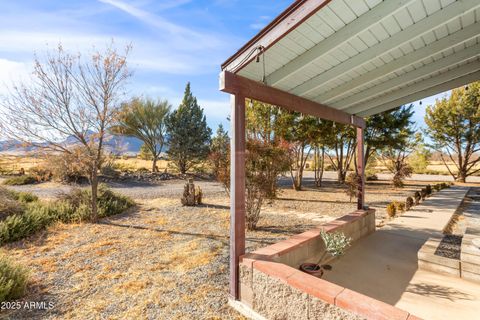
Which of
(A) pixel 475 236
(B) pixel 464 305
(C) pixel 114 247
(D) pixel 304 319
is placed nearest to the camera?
(D) pixel 304 319

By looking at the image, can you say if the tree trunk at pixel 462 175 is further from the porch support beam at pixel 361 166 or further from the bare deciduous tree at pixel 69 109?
the bare deciduous tree at pixel 69 109

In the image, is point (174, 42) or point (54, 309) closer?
point (54, 309)

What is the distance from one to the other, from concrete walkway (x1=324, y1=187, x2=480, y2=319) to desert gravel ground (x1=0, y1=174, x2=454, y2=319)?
Result: 1.61 meters

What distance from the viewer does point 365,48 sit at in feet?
9.48

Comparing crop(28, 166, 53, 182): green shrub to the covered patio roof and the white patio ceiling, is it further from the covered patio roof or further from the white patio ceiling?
the white patio ceiling

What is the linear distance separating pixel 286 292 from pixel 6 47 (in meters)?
8.09

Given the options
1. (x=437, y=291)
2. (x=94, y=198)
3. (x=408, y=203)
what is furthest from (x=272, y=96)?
(x=408, y=203)

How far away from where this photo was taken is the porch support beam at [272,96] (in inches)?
103

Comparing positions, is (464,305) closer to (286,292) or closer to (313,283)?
(313,283)

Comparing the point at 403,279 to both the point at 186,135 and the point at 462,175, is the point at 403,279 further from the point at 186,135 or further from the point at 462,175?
the point at 462,175

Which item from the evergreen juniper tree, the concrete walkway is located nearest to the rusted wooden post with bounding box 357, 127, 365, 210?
the concrete walkway

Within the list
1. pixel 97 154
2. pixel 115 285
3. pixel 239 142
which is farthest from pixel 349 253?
pixel 97 154

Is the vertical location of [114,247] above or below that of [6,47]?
below

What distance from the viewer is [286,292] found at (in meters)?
2.20
